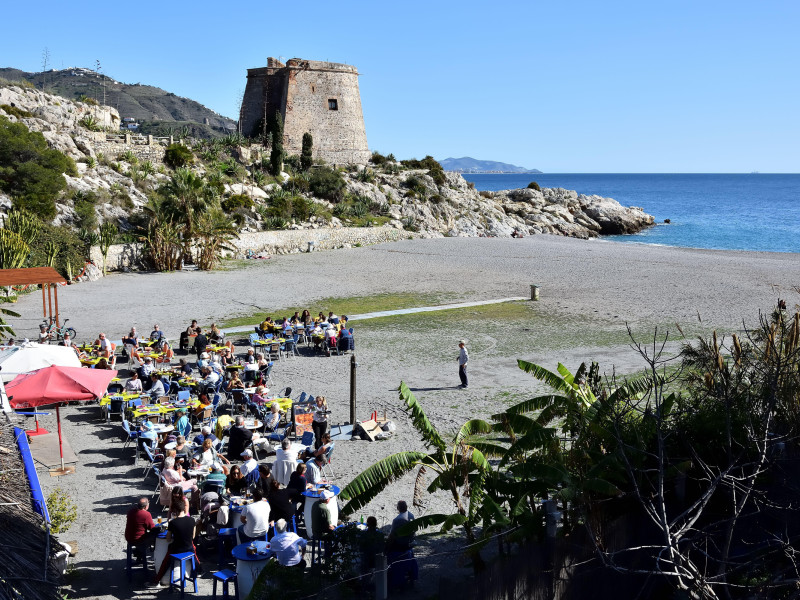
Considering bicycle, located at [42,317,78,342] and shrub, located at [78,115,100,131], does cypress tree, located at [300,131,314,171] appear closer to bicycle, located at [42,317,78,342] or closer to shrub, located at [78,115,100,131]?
shrub, located at [78,115,100,131]

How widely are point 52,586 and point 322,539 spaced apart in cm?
305

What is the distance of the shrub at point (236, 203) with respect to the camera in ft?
149

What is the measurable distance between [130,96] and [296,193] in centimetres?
10098

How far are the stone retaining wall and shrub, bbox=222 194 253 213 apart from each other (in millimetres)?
4972

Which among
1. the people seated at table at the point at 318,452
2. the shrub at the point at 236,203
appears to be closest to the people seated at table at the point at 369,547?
the people seated at table at the point at 318,452

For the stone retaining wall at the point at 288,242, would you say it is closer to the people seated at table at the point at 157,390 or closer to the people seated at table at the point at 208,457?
the people seated at table at the point at 157,390

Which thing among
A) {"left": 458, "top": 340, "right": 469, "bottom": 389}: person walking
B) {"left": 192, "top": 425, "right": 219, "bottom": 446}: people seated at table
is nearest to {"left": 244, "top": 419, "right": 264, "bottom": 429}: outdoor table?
{"left": 192, "top": 425, "right": 219, "bottom": 446}: people seated at table

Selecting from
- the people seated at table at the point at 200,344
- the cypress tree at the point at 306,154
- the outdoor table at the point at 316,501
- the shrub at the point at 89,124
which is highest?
the shrub at the point at 89,124

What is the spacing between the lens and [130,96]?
452 ft

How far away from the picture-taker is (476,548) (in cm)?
668

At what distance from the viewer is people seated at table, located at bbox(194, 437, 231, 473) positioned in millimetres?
10047

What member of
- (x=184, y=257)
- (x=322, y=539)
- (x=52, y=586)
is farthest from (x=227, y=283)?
(x=52, y=586)

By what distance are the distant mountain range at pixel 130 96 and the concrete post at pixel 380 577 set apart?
116649mm

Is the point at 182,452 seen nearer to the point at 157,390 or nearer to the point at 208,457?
the point at 208,457
